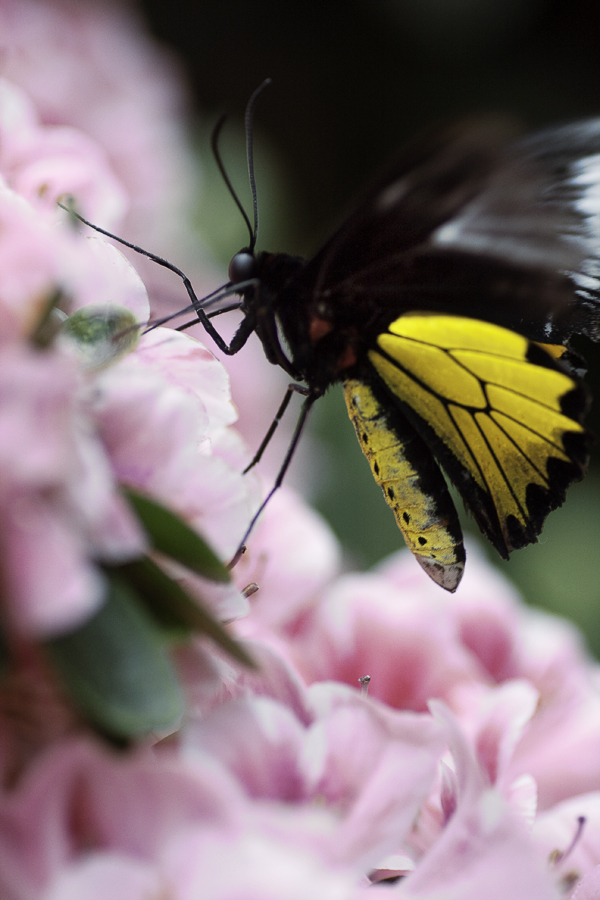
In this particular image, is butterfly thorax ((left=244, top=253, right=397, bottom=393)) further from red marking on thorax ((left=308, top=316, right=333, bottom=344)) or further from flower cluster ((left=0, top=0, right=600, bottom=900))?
flower cluster ((left=0, top=0, right=600, bottom=900))

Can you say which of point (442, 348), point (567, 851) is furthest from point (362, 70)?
point (567, 851)

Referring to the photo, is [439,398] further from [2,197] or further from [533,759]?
[2,197]

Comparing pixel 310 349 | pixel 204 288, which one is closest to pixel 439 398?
pixel 310 349

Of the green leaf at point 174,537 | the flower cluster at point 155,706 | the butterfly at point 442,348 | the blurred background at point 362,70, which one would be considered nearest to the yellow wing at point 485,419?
the butterfly at point 442,348

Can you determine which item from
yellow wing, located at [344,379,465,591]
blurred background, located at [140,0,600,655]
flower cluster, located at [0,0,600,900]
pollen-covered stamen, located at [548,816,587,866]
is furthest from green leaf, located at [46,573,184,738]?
blurred background, located at [140,0,600,655]

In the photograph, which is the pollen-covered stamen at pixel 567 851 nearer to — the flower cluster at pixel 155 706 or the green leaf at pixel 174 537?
the flower cluster at pixel 155 706
